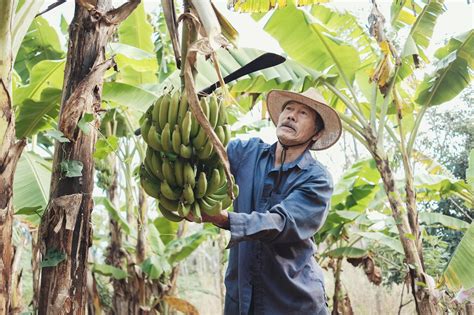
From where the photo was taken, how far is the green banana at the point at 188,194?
135 centimetres

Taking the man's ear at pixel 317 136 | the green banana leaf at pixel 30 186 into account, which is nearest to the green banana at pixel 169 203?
the man's ear at pixel 317 136

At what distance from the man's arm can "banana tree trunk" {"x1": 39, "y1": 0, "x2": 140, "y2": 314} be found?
1.62ft

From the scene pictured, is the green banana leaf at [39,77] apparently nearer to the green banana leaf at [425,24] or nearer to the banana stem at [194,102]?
the banana stem at [194,102]

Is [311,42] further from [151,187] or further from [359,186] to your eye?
[151,187]

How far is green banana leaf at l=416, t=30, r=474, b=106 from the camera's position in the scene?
11.6 feet

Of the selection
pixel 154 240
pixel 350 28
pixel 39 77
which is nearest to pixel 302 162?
pixel 39 77

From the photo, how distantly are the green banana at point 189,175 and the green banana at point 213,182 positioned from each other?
53mm

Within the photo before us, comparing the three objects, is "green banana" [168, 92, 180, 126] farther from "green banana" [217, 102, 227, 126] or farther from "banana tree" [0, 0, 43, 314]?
"banana tree" [0, 0, 43, 314]

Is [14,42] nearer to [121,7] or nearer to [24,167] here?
[121,7]

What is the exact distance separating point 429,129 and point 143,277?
16.9 ft

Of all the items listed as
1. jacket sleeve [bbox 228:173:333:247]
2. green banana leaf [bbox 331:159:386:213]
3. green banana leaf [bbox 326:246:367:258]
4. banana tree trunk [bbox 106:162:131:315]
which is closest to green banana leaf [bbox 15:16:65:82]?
banana tree trunk [bbox 106:162:131:315]

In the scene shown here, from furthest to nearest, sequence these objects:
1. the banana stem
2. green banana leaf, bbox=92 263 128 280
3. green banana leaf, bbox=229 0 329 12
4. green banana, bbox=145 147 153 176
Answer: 1. green banana leaf, bbox=92 263 128 280
2. green banana leaf, bbox=229 0 329 12
3. green banana, bbox=145 147 153 176
4. the banana stem

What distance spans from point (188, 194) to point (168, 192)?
0.18 feet

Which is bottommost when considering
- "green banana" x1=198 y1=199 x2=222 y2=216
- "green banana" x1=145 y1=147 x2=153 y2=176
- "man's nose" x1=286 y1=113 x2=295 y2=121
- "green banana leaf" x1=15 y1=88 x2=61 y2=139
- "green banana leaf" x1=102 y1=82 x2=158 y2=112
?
"green banana" x1=198 y1=199 x2=222 y2=216
